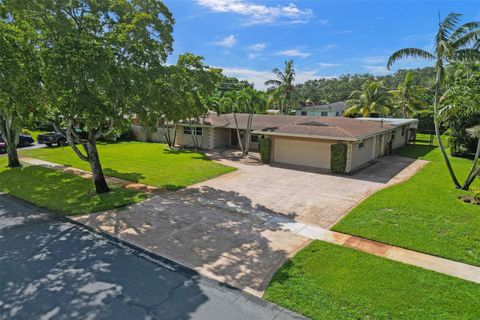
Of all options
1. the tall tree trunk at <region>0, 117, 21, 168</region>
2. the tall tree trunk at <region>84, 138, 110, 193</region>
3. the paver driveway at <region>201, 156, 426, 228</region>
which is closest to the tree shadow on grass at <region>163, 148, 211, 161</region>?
the paver driveway at <region>201, 156, 426, 228</region>

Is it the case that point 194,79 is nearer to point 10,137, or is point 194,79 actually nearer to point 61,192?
point 61,192

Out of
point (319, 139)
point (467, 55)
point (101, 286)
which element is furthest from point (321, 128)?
point (101, 286)

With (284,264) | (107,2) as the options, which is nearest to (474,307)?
(284,264)

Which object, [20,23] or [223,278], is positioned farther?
[20,23]

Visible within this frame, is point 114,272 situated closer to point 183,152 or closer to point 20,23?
point 20,23

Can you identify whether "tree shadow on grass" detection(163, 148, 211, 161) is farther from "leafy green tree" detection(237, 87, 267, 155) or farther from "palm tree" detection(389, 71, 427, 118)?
"palm tree" detection(389, 71, 427, 118)

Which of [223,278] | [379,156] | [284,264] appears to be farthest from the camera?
[379,156]
